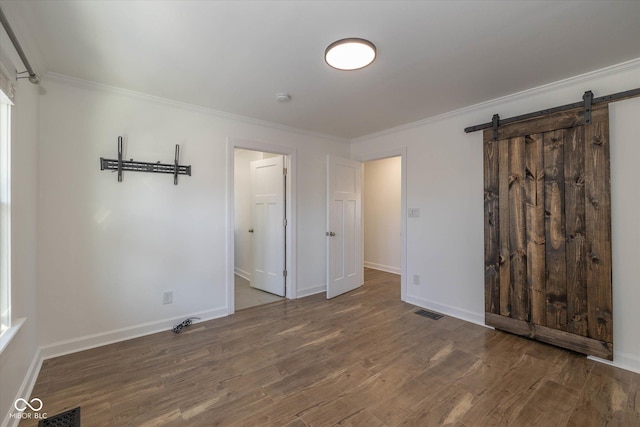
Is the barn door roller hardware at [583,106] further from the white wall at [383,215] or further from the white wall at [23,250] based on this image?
the white wall at [23,250]

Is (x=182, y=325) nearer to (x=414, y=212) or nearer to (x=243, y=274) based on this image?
(x=243, y=274)

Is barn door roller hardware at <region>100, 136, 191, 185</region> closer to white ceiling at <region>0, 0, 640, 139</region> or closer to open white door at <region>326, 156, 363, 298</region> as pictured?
white ceiling at <region>0, 0, 640, 139</region>

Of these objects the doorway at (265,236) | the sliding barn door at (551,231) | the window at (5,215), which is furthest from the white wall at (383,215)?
the window at (5,215)

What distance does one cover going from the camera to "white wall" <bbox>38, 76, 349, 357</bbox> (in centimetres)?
234

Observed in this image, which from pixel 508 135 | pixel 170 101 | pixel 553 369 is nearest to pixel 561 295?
pixel 553 369

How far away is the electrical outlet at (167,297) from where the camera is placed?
2.88 m

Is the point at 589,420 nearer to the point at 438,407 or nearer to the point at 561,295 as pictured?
the point at 438,407

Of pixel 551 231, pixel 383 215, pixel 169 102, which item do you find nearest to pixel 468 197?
pixel 551 231

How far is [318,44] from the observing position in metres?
1.89

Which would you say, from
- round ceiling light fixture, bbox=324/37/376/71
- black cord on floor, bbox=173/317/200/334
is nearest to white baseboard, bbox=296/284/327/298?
black cord on floor, bbox=173/317/200/334

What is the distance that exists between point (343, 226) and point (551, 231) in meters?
2.45

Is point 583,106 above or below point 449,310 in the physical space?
above

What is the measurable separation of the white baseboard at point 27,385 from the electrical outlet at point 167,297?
0.94 m

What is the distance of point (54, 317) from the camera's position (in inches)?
92.1
